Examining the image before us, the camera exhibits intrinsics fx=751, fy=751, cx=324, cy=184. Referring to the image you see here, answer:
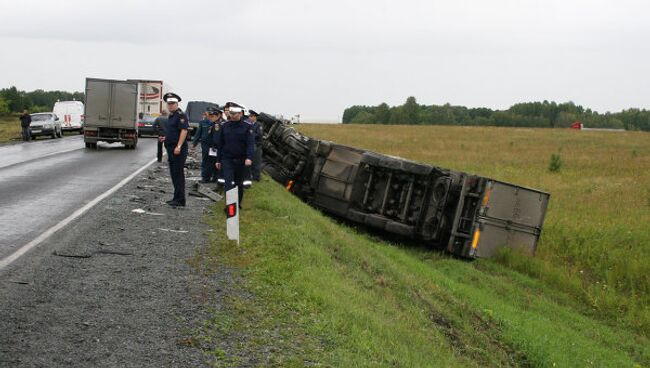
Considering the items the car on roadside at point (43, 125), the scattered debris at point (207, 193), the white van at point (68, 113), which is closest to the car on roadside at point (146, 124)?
the car on roadside at point (43, 125)

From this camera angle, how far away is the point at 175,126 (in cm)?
1271

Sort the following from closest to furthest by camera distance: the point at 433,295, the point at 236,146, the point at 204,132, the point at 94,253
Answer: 1. the point at 94,253
2. the point at 433,295
3. the point at 236,146
4. the point at 204,132

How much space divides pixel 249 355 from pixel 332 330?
1086mm

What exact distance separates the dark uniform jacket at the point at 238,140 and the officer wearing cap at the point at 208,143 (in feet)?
12.1

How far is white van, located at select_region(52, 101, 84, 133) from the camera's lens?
50.2 meters

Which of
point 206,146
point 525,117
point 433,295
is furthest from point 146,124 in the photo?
point 525,117

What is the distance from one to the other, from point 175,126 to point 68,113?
4059 centimetres

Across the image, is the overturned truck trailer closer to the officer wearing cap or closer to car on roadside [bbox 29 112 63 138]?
the officer wearing cap

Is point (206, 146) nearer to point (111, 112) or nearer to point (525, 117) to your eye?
point (111, 112)

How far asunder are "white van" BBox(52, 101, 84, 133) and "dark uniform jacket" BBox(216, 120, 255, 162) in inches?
1609

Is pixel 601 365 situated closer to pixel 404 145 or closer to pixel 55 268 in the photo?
pixel 55 268

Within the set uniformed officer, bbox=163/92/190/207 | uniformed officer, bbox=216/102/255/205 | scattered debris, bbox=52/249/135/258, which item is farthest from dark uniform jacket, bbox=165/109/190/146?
scattered debris, bbox=52/249/135/258

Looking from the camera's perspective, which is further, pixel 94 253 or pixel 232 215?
pixel 232 215

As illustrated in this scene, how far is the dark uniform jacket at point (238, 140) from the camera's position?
40.2 feet
